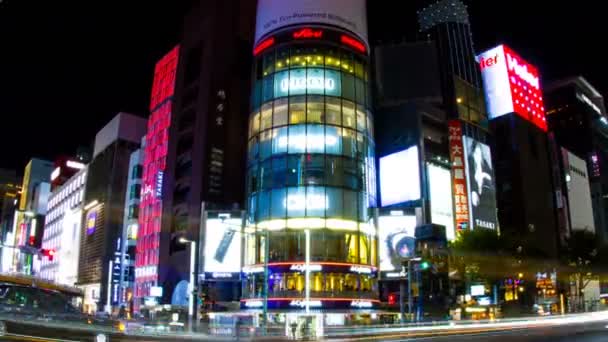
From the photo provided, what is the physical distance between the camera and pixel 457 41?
10700cm

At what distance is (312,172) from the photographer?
6366 cm

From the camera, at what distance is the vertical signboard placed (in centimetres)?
8106

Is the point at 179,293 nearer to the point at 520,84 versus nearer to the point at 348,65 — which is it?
the point at 348,65

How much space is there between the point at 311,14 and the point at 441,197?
1283 inches

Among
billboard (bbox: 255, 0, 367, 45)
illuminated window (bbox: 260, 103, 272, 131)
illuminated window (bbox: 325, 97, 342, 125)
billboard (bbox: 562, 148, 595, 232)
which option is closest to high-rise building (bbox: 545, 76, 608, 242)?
billboard (bbox: 562, 148, 595, 232)

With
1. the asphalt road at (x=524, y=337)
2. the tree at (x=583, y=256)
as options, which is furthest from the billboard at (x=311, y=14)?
the asphalt road at (x=524, y=337)

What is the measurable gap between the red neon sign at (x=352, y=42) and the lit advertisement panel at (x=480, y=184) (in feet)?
87.8

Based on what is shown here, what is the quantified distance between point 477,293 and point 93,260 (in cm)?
8126

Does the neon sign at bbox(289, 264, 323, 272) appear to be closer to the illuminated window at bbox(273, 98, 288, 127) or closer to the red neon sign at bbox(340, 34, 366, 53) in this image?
the illuminated window at bbox(273, 98, 288, 127)

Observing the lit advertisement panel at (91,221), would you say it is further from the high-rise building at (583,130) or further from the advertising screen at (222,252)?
the high-rise building at (583,130)

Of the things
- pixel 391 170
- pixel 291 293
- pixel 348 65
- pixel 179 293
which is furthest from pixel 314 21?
pixel 179 293

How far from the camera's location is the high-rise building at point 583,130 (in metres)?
147

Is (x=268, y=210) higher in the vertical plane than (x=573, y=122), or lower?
lower

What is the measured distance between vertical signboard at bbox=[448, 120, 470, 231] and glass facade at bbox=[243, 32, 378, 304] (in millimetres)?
19351
